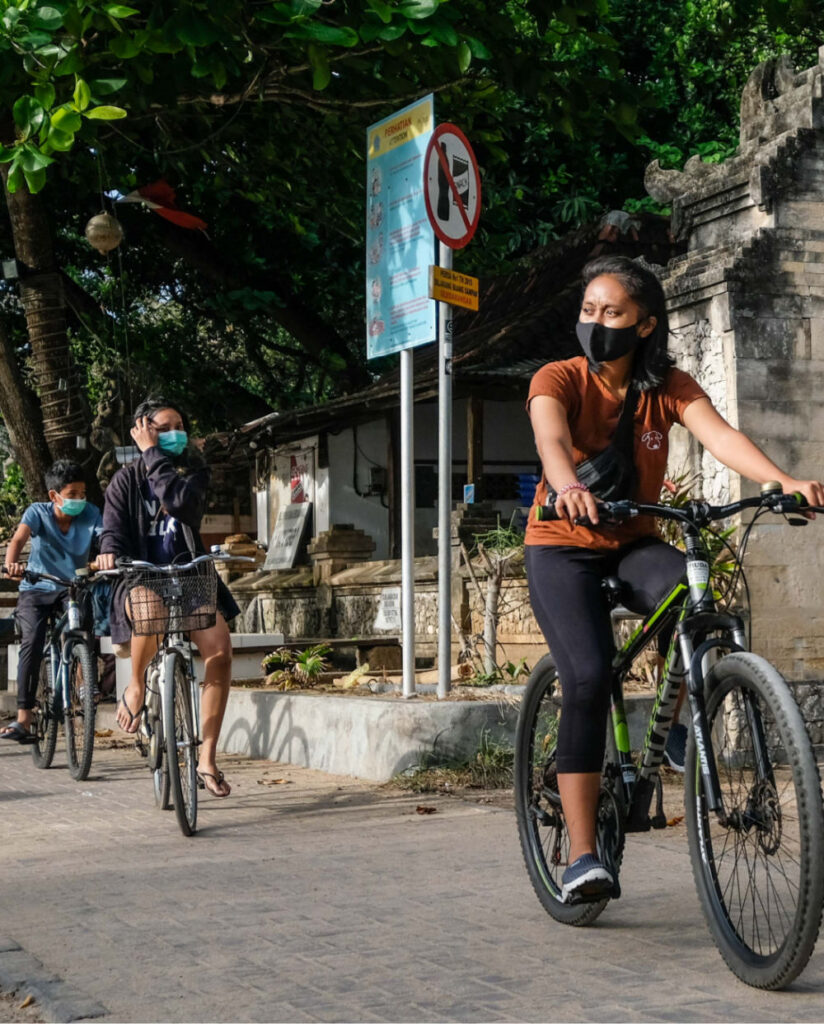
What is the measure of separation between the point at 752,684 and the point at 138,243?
20.5 metres

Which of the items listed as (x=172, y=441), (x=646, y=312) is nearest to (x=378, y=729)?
(x=172, y=441)

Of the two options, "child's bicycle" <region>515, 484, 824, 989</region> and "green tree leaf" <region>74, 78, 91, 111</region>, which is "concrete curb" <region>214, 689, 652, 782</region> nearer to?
"child's bicycle" <region>515, 484, 824, 989</region>

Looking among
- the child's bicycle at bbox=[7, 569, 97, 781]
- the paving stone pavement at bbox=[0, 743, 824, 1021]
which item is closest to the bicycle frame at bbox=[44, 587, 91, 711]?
the child's bicycle at bbox=[7, 569, 97, 781]

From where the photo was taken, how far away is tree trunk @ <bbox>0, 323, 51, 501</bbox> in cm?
1370

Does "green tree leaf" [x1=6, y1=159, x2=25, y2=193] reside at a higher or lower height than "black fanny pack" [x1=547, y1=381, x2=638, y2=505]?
higher

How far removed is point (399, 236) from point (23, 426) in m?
6.47

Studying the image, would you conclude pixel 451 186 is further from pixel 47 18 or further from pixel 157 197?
pixel 157 197

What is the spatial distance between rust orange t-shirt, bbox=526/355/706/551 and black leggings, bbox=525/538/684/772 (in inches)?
2.1

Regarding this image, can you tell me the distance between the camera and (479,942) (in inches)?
169

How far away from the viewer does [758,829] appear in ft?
12.0

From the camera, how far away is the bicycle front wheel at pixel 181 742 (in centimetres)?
651

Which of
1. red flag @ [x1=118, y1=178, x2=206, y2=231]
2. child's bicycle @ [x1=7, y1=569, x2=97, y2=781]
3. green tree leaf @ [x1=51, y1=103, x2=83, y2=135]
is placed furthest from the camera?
red flag @ [x1=118, y1=178, x2=206, y2=231]

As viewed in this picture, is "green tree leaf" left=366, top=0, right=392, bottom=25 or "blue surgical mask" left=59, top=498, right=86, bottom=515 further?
"blue surgical mask" left=59, top=498, right=86, bottom=515

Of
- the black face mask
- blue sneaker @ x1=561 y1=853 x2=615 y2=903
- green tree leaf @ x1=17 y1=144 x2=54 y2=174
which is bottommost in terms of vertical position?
blue sneaker @ x1=561 y1=853 x2=615 y2=903
